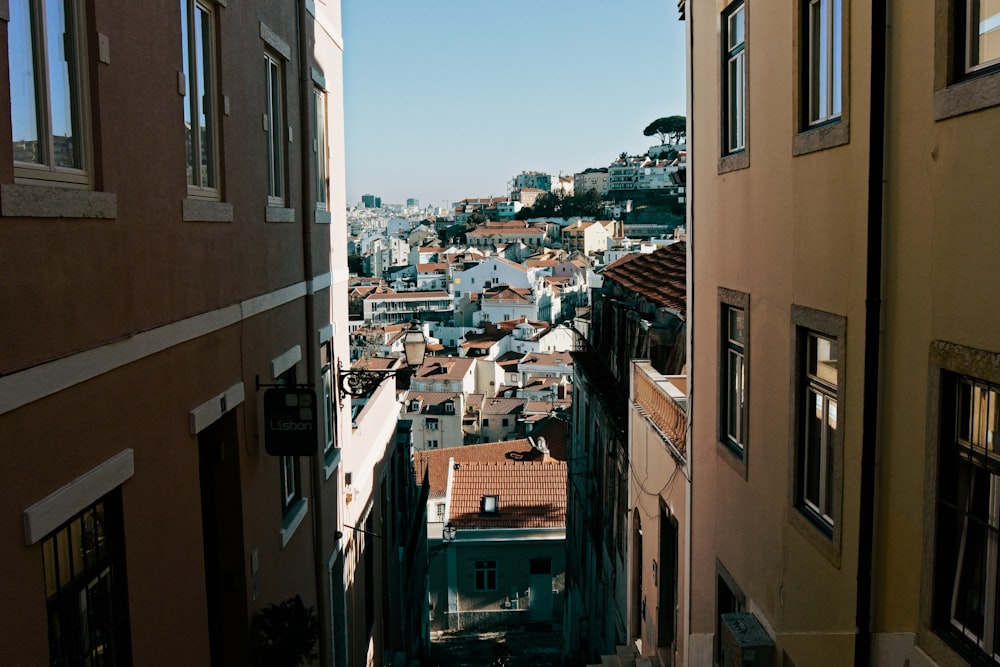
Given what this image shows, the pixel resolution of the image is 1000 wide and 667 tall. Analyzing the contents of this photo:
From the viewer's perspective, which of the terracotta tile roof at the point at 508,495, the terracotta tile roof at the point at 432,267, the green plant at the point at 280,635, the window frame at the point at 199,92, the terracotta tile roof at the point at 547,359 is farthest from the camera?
the terracotta tile roof at the point at 432,267

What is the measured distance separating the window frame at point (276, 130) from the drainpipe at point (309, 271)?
535mm

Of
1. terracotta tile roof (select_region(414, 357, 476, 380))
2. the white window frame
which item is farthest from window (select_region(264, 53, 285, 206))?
terracotta tile roof (select_region(414, 357, 476, 380))

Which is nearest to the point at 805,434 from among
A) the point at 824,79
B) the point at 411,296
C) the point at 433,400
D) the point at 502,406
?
the point at 824,79

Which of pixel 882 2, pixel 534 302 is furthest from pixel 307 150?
pixel 534 302

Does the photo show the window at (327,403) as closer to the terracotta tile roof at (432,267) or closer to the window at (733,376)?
the window at (733,376)

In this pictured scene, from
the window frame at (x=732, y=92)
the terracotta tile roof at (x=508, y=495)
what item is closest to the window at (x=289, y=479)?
the window frame at (x=732, y=92)

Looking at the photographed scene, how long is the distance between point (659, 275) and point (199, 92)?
10.1m

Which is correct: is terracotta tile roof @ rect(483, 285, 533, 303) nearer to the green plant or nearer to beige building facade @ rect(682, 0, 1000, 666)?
beige building facade @ rect(682, 0, 1000, 666)

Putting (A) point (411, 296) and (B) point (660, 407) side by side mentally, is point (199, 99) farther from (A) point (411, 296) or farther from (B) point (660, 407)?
(A) point (411, 296)

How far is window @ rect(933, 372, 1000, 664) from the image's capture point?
13.8 feet

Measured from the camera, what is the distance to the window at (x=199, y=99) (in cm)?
621

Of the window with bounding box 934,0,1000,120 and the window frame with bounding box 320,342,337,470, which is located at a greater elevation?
the window with bounding box 934,0,1000,120

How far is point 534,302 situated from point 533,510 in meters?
72.4

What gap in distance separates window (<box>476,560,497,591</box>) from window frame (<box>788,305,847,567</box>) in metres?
32.8
